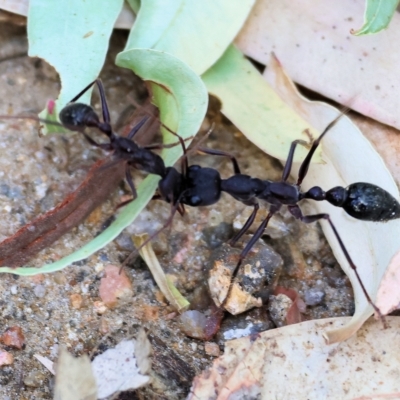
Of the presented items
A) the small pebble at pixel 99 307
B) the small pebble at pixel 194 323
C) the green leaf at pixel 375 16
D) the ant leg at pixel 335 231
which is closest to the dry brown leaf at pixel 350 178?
the ant leg at pixel 335 231

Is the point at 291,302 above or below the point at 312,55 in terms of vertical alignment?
below

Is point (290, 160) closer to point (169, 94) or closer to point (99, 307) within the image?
point (169, 94)

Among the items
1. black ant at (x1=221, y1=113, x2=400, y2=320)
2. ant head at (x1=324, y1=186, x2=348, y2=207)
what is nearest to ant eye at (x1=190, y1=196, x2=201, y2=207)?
black ant at (x1=221, y1=113, x2=400, y2=320)

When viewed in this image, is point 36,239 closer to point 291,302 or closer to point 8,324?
point 8,324

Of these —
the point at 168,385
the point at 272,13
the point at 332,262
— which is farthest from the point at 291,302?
A: the point at 272,13

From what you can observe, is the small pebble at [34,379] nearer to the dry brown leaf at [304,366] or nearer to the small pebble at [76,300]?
the small pebble at [76,300]

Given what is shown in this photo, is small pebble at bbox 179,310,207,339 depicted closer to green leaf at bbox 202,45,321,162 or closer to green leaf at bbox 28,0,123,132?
green leaf at bbox 202,45,321,162
